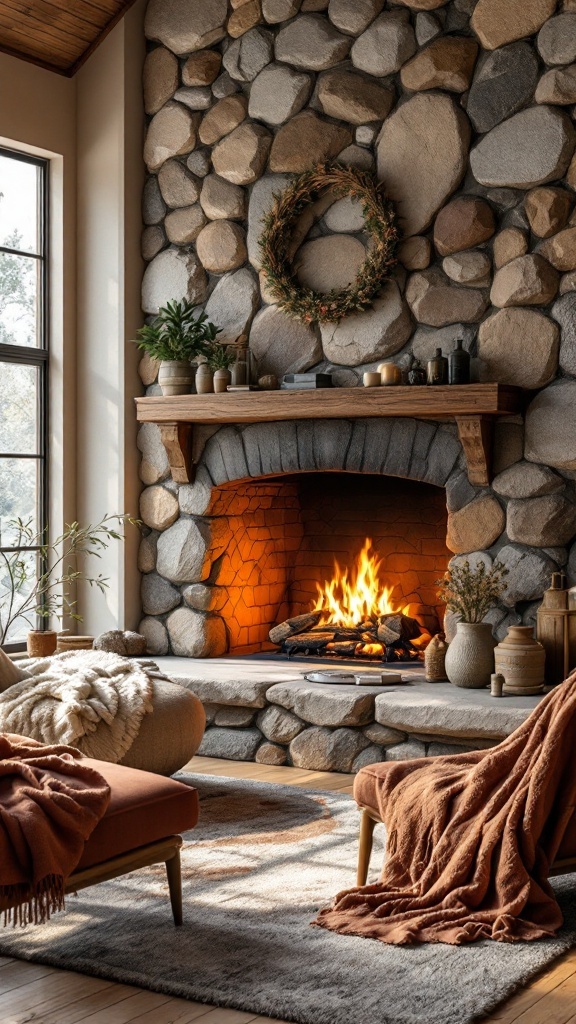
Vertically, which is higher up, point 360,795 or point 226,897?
point 360,795

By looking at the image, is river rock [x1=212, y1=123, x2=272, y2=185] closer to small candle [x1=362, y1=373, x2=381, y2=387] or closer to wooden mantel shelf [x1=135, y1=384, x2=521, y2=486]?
wooden mantel shelf [x1=135, y1=384, x2=521, y2=486]

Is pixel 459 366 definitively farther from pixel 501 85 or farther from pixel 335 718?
pixel 335 718

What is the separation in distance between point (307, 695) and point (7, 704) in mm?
1399

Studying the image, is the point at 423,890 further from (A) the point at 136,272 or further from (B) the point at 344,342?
(A) the point at 136,272

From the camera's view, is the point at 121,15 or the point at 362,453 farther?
the point at 121,15

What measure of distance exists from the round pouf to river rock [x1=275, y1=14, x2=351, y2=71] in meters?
2.99

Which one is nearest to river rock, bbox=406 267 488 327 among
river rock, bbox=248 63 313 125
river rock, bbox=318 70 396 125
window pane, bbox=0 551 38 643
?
river rock, bbox=318 70 396 125

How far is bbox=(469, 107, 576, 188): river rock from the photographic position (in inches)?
205

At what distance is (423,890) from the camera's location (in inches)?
132

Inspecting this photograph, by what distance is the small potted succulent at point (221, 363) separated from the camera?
595 cm

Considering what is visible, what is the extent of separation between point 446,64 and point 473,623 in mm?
2417

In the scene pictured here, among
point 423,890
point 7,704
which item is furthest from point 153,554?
point 423,890

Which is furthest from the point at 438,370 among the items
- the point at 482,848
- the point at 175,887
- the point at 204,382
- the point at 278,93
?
the point at 175,887

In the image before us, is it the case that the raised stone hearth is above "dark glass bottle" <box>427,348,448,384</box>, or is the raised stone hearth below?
below
